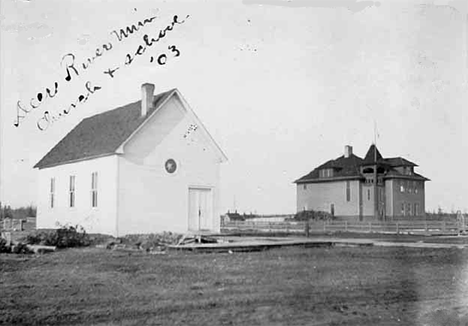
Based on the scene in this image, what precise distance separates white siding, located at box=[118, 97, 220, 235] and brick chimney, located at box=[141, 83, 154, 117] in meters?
0.06

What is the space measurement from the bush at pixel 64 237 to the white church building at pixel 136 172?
40mm

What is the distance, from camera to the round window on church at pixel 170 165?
326 centimetres

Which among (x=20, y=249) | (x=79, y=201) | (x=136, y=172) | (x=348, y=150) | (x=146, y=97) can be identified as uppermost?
(x=146, y=97)

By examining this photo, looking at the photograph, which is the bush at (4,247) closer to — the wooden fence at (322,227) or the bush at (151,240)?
the bush at (151,240)

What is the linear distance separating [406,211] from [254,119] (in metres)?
1.21

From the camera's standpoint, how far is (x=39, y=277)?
9.60ft

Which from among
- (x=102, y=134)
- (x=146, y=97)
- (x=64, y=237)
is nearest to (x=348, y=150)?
(x=146, y=97)

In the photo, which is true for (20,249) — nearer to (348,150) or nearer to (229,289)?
(229,289)

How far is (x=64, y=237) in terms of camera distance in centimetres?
316

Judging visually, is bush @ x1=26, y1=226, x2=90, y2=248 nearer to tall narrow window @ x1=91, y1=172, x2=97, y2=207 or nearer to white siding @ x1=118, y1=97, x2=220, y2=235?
tall narrow window @ x1=91, y1=172, x2=97, y2=207

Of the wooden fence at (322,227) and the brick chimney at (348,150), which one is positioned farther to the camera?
the brick chimney at (348,150)

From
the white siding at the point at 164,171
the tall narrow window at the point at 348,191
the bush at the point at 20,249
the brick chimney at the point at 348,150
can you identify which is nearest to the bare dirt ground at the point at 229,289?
the bush at the point at 20,249

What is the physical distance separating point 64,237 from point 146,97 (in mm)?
897

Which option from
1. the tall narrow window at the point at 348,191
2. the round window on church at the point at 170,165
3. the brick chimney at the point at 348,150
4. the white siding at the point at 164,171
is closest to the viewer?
the white siding at the point at 164,171
